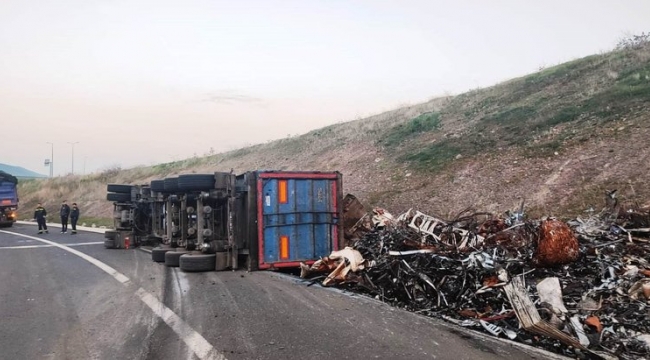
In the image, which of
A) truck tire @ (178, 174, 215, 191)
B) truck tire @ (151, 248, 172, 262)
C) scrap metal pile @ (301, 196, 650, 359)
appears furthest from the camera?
truck tire @ (151, 248, 172, 262)

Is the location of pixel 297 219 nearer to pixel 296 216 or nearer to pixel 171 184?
pixel 296 216

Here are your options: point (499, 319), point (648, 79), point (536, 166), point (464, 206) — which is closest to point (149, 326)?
point (499, 319)

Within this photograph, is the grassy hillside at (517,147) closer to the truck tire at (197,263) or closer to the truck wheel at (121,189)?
the truck tire at (197,263)

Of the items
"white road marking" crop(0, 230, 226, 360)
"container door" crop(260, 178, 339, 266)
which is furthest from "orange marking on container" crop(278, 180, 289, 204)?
"white road marking" crop(0, 230, 226, 360)

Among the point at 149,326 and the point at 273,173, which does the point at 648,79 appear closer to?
the point at 273,173

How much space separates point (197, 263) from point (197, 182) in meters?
1.65

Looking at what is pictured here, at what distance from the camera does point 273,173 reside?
8.73 m

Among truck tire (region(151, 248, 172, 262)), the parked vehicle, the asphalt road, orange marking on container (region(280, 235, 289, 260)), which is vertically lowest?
the asphalt road

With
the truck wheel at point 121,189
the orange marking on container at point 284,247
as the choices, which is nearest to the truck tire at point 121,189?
the truck wheel at point 121,189

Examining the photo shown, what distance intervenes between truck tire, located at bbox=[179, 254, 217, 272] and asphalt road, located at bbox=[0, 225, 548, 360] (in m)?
0.26

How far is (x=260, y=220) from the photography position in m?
8.54

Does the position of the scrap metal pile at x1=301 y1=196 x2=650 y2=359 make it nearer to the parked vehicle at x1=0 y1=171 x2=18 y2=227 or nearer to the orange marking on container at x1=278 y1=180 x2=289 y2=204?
the orange marking on container at x1=278 y1=180 x2=289 y2=204

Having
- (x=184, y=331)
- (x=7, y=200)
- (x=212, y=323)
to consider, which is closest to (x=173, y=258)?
(x=212, y=323)

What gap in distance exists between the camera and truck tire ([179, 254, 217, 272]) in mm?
8688
